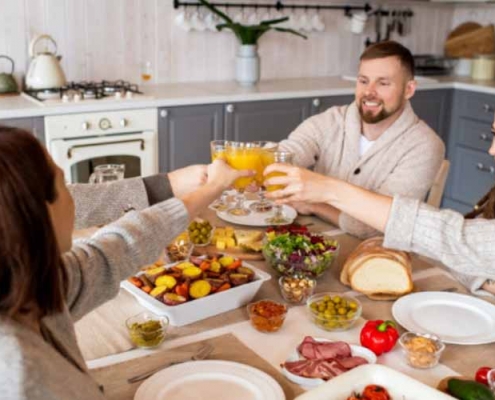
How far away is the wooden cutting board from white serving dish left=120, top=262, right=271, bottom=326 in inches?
9.1

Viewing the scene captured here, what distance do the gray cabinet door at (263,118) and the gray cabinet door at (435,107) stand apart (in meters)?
0.92

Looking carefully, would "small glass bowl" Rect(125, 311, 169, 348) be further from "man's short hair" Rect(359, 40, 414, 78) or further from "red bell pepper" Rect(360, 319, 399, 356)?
"man's short hair" Rect(359, 40, 414, 78)

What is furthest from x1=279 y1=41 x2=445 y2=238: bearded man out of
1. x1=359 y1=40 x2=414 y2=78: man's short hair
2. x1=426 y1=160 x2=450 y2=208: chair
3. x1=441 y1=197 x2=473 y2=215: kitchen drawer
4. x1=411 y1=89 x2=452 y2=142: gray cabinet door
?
x1=441 y1=197 x2=473 y2=215: kitchen drawer

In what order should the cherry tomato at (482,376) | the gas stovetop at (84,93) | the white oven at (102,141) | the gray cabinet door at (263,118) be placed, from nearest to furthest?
the cherry tomato at (482,376) → the white oven at (102,141) → the gas stovetop at (84,93) → the gray cabinet door at (263,118)

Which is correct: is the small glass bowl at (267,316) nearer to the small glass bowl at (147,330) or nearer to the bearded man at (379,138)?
the small glass bowl at (147,330)

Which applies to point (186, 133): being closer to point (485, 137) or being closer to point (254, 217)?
point (254, 217)

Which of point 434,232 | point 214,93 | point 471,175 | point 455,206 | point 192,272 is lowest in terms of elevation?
point 455,206

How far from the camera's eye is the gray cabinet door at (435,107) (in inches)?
174

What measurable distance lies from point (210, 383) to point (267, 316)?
231 mm

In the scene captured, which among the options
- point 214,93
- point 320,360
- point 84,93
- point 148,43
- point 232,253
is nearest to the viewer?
point 320,360

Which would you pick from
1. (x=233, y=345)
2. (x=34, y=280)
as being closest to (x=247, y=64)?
(x=233, y=345)

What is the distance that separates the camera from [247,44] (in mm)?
4074

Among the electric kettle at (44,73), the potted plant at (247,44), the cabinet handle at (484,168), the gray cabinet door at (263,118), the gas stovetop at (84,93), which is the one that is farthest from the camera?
the cabinet handle at (484,168)

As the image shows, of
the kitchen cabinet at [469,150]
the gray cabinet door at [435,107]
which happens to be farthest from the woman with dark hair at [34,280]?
the kitchen cabinet at [469,150]
